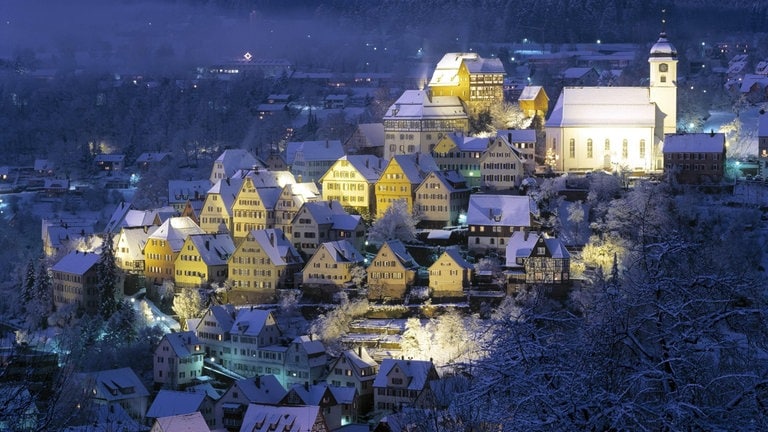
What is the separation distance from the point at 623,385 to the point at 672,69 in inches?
1717

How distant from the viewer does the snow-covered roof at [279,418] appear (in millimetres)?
34237

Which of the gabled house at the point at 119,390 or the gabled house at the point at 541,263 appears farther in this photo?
the gabled house at the point at 541,263

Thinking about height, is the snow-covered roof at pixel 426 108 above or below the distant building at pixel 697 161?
above

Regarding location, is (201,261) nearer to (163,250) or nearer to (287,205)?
(163,250)

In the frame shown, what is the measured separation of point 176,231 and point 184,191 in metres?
9.77

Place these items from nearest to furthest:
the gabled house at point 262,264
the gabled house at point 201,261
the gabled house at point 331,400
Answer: the gabled house at point 331,400 → the gabled house at point 262,264 → the gabled house at point 201,261

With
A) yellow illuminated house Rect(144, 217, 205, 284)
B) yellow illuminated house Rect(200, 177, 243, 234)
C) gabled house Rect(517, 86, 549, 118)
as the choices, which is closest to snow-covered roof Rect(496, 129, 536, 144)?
gabled house Rect(517, 86, 549, 118)

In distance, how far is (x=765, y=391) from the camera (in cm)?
895

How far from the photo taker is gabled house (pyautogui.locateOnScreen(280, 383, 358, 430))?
36281 millimetres

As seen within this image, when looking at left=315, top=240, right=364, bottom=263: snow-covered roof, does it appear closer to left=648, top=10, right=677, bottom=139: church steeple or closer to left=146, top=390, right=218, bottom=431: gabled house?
left=146, top=390, right=218, bottom=431: gabled house

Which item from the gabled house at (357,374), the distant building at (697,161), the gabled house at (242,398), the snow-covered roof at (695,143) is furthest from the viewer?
the snow-covered roof at (695,143)

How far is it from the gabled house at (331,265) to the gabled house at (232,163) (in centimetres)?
1461

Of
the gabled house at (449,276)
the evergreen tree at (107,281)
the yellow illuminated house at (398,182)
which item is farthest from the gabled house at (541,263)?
the evergreen tree at (107,281)

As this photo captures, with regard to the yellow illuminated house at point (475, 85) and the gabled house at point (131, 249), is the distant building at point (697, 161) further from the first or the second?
the gabled house at point (131, 249)
